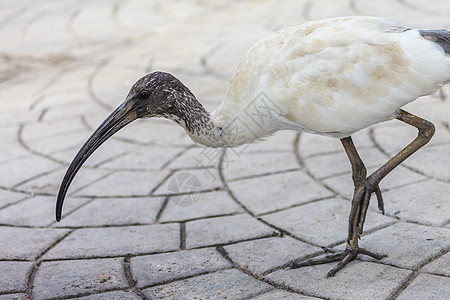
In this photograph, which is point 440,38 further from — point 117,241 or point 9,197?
point 9,197

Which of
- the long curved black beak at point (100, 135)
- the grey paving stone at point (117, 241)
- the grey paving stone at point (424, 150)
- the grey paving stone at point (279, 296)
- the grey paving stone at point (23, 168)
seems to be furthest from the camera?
the grey paving stone at point (23, 168)

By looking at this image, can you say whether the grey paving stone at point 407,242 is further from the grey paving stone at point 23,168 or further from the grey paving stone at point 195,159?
the grey paving stone at point 23,168

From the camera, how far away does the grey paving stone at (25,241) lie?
144 inches

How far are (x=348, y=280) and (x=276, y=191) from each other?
1.16m

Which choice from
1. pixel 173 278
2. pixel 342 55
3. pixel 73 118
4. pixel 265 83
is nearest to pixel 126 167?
pixel 73 118

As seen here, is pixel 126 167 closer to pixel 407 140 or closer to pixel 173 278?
pixel 173 278

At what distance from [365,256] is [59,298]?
5.33ft

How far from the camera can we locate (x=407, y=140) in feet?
15.4

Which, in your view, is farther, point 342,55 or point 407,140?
point 407,140

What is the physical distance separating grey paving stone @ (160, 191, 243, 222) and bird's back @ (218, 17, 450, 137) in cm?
107

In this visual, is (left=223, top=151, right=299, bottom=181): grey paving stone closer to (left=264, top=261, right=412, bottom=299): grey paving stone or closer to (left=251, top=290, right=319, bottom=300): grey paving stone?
(left=264, top=261, right=412, bottom=299): grey paving stone

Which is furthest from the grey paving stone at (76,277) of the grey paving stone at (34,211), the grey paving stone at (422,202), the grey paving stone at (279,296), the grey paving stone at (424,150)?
the grey paving stone at (424,150)

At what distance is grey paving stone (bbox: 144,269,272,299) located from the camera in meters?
3.17

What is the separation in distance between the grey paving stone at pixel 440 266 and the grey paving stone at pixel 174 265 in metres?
1.04
